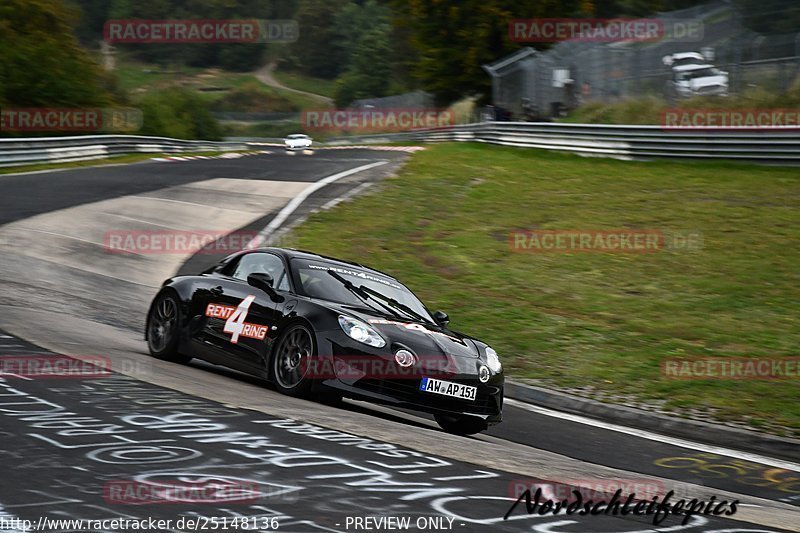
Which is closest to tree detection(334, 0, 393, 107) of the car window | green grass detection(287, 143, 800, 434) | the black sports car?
green grass detection(287, 143, 800, 434)

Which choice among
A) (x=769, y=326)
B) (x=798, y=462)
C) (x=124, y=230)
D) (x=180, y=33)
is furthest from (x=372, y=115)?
(x=180, y=33)

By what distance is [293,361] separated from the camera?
866 cm

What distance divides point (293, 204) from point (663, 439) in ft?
45.8

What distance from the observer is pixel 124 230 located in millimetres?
18562

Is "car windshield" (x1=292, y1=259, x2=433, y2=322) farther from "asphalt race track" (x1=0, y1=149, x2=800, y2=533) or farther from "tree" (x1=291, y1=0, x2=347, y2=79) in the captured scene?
"tree" (x1=291, y1=0, x2=347, y2=79)

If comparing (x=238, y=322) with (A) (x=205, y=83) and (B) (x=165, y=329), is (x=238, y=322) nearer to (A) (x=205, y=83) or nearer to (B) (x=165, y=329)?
(B) (x=165, y=329)

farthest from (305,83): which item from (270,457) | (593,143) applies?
(270,457)

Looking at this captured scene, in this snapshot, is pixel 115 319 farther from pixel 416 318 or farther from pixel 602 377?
pixel 602 377

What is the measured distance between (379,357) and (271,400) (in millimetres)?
908

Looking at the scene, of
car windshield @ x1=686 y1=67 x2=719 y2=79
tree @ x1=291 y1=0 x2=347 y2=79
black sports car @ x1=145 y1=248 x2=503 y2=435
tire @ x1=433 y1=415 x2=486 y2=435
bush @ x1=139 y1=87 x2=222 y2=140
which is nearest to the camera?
black sports car @ x1=145 y1=248 x2=503 y2=435

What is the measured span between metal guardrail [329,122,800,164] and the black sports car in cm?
1785

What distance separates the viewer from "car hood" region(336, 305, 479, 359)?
8453 millimetres

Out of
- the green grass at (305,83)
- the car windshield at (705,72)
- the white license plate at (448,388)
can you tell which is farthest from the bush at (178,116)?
the white license plate at (448,388)

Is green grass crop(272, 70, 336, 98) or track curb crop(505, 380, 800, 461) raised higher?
green grass crop(272, 70, 336, 98)
